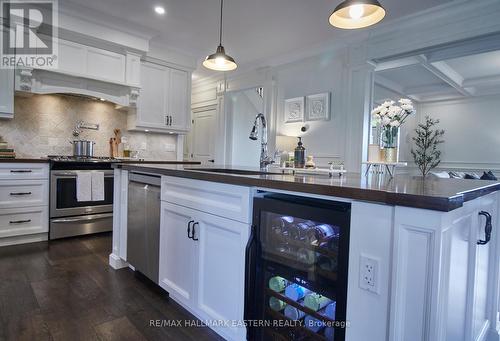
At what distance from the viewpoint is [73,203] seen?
10.9 ft

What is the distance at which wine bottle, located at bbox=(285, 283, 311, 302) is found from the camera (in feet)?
3.97

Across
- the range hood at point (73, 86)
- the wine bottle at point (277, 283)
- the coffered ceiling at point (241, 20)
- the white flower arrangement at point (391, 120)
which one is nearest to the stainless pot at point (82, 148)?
the range hood at point (73, 86)

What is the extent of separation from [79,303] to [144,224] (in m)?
0.63

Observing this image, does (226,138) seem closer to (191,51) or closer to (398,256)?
(191,51)

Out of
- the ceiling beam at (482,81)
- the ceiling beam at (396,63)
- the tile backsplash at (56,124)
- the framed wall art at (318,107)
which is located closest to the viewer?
the tile backsplash at (56,124)

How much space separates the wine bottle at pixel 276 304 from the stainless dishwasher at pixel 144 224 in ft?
3.17

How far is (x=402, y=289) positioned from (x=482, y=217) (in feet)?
2.65

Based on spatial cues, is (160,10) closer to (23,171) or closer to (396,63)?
(23,171)

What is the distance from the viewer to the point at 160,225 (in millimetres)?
1895

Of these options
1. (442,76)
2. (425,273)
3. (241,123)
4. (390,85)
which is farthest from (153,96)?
(442,76)

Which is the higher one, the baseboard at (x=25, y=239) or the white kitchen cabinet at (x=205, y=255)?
the white kitchen cabinet at (x=205, y=255)

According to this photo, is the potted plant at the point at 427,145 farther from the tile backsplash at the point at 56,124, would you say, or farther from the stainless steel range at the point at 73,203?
the stainless steel range at the point at 73,203

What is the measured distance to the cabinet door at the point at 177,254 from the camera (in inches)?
65.2

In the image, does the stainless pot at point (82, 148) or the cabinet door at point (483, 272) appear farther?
the stainless pot at point (82, 148)
